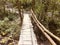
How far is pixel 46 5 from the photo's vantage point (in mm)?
12781

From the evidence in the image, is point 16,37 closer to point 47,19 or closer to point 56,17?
point 47,19

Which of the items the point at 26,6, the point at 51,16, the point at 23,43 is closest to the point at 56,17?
the point at 51,16

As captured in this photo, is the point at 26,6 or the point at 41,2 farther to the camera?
the point at 26,6

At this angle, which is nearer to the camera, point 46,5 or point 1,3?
point 46,5

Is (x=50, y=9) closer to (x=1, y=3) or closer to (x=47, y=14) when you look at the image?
(x=47, y=14)

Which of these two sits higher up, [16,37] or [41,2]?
[41,2]

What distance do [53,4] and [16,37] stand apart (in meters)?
4.40

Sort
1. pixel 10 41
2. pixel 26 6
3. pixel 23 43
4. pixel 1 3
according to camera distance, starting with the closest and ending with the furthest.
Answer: pixel 23 43 → pixel 10 41 → pixel 1 3 → pixel 26 6

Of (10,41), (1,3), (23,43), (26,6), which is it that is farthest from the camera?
(26,6)

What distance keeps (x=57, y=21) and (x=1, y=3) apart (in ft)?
28.4

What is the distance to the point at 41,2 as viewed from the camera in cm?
1306

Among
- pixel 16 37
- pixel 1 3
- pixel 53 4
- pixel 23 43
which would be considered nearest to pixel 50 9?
pixel 53 4

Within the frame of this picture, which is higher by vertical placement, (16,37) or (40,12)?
(40,12)

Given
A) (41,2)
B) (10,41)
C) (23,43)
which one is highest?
(41,2)
